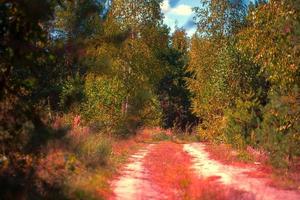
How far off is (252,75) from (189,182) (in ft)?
42.2

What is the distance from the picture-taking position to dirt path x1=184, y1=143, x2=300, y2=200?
1387cm

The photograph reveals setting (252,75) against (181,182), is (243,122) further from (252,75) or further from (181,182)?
(181,182)

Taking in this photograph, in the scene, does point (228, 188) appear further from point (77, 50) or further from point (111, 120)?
point (111, 120)

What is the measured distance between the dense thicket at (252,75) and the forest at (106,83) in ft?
0.17

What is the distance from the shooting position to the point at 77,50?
8742mm

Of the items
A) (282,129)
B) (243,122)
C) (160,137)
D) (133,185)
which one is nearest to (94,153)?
(133,185)

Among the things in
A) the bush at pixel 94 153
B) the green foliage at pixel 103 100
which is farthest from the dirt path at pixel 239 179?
the green foliage at pixel 103 100

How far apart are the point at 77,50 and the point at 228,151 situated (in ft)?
60.8

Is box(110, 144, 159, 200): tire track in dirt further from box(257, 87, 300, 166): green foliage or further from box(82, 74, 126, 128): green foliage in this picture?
box(82, 74, 126, 128): green foliage

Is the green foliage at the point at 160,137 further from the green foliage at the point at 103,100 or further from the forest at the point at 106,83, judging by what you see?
the green foliage at the point at 103,100

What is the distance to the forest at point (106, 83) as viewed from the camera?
863 cm

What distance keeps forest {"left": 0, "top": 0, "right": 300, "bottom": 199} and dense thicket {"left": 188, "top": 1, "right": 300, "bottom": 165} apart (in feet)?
0.17

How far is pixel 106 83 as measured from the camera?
30469mm

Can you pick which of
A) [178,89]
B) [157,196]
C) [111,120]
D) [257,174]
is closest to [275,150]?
[257,174]
